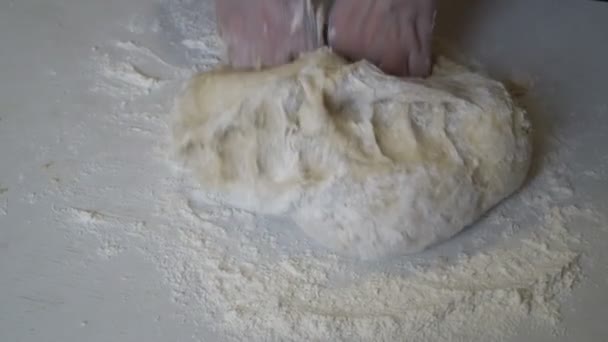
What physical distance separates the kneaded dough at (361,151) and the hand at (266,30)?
0.06 m

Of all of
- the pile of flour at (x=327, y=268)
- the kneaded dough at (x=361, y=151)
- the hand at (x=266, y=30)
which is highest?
the hand at (x=266, y=30)

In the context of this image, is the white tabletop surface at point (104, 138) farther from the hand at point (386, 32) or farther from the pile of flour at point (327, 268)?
the hand at point (386, 32)

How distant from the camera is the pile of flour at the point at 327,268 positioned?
3.67 feet

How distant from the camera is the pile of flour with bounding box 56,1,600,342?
112 cm

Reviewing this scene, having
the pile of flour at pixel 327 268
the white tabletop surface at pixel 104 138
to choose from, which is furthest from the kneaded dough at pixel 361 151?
the white tabletop surface at pixel 104 138

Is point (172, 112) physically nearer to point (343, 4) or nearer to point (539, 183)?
point (343, 4)

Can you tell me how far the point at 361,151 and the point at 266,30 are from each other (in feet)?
0.92

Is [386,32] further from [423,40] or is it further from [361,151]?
[361,151]

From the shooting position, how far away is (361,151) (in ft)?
3.89

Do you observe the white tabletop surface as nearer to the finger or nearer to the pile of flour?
the pile of flour

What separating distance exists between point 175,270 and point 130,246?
9cm

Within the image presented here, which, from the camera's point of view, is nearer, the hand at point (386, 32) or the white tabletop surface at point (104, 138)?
the white tabletop surface at point (104, 138)

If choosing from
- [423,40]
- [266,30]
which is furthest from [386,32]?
[266,30]

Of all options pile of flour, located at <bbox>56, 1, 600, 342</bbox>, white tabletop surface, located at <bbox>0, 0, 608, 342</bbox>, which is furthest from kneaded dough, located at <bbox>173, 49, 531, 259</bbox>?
white tabletop surface, located at <bbox>0, 0, 608, 342</bbox>
